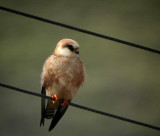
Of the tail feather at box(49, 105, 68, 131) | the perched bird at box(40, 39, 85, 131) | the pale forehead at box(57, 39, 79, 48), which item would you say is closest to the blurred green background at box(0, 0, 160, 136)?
the tail feather at box(49, 105, 68, 131)

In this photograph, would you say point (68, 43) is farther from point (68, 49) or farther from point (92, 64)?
point (92, 64)

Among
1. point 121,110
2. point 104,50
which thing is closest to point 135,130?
point 121,110

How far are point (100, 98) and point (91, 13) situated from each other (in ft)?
43.2

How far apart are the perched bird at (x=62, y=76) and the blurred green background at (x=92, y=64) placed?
919 cm

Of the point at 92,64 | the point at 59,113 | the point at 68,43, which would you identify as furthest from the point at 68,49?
the point at 92,64

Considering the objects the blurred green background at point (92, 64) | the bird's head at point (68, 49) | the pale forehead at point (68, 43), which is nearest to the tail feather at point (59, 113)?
the bird's head at point (68, 49)

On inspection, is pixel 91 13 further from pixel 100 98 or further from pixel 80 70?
pixel 80 70

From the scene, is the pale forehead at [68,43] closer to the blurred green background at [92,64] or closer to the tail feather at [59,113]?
the tail feather at [59,113]

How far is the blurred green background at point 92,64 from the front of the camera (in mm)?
17516

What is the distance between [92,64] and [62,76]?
14.6 m

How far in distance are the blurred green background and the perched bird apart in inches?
362

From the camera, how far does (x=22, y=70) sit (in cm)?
2123

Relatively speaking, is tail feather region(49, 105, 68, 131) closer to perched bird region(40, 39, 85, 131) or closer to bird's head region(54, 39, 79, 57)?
perched bird region(40, 39, 85, 131)

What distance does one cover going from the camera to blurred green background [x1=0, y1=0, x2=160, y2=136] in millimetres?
17516
